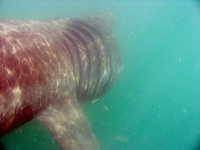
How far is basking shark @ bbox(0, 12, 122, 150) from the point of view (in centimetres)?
231

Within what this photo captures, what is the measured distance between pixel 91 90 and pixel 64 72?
1.77 m

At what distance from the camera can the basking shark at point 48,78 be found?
2307 millimetres

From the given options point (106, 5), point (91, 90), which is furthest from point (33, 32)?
point (106, 5)

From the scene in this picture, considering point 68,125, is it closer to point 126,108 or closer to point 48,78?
point 48,78

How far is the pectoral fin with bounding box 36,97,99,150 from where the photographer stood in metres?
2.95

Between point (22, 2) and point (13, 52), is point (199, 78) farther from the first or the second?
point (13, 52)

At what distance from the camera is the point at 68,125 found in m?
3.29

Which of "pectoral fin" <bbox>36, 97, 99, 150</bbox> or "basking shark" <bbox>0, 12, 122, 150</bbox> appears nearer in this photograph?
"basking shark" <bbox>0, 12, 122, 150</bbox>

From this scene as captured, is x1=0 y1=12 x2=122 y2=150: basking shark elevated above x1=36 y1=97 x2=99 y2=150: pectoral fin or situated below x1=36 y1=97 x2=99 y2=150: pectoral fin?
above

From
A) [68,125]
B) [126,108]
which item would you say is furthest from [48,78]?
[126,108]

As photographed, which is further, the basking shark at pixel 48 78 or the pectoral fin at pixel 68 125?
the pectoral fin at pixel 68 125

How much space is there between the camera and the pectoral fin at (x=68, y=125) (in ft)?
9.68

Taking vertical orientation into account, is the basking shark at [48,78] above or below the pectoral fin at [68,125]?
above

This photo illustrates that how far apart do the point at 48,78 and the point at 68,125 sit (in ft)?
3.96
